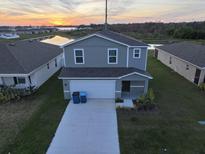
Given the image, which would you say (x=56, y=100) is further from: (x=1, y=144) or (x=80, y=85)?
(x=1, y=144)

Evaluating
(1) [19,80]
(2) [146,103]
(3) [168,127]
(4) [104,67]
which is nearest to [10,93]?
(1) [19,80]

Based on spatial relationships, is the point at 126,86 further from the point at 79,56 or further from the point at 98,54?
the point at 79,56

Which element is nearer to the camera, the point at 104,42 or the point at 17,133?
the point at 17,133

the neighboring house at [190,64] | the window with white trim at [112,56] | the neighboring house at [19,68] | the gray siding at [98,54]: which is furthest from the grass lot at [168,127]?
the neighboring house at [19,68]

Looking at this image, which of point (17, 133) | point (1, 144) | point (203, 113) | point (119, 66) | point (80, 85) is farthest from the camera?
point (119, 66)

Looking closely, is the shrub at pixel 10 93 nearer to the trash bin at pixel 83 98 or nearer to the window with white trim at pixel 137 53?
the trash bin at pixel 83 98

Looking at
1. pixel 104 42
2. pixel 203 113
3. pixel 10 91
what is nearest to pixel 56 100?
pixel 10 91
